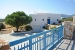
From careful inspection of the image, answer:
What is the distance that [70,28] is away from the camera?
7355 millimetres

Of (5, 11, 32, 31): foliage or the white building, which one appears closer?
(5, 11, 32, 31): foliage

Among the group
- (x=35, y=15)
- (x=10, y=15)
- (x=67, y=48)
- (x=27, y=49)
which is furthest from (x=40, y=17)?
(x=27, y=49)

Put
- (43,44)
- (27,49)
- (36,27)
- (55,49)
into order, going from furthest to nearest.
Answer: (36,27), (55,49), (43,44), (27,49)

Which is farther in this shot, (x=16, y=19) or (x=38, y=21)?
(x=38, y=21)

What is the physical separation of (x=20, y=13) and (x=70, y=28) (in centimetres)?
1828

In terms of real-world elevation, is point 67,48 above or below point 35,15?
below

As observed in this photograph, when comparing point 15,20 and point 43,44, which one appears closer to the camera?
point 43,44

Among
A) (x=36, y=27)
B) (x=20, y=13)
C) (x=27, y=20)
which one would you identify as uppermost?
(x=20, y=13)

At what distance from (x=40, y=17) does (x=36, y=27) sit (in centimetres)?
304

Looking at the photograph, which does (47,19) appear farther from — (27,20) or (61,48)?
(61,48)

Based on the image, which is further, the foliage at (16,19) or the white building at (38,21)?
the white building at (38,21)

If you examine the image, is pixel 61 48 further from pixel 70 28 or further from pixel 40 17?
pixel 40 17

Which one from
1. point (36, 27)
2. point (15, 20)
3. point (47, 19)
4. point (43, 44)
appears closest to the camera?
point (43, 44)

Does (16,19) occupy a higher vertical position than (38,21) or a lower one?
higher
